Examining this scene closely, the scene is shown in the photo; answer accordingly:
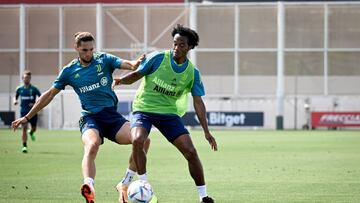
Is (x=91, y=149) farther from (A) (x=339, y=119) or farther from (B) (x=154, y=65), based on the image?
(A) (x=339, y=119)

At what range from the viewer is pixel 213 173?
19047mm

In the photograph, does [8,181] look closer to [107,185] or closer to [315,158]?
[107,185]

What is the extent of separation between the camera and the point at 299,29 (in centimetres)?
5197

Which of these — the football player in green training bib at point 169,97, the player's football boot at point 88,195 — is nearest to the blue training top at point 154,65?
the football player in green training bib at point 169,97

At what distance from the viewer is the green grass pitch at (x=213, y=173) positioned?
14.3 m

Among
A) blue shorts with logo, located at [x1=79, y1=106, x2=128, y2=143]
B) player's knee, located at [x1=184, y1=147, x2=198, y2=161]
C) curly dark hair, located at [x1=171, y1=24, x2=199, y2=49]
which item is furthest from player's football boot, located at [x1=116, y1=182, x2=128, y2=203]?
curly dark hair, located at [x1=171, y1=24, x2=199, y2=49]

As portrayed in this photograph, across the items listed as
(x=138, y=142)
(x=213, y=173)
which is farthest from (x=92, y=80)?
(x=213, y=173)

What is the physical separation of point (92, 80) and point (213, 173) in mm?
6669

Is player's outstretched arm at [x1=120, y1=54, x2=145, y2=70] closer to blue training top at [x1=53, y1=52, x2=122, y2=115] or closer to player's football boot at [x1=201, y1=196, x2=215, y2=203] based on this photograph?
blue training top at [x1=53, y1=52, x2=122, y2=115]

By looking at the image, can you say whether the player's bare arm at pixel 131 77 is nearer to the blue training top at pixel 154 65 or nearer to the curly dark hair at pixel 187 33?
the blue training top at pixel 154 65

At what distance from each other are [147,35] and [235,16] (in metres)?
5.02

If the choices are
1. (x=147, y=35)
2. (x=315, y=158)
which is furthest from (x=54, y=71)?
(x=315, y=158)

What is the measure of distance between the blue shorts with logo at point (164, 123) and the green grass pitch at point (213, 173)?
4.05 ft

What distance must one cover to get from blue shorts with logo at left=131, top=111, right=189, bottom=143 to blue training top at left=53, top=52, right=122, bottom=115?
0.52 m
